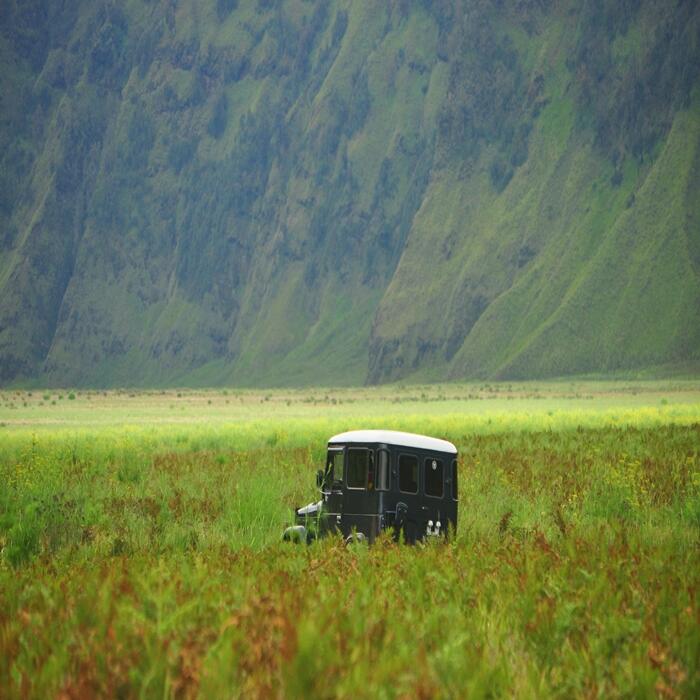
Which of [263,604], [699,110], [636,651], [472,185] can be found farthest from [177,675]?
[472,185]

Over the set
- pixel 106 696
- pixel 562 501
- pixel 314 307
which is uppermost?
pixel 314 307

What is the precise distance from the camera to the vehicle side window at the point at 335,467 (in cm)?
1736

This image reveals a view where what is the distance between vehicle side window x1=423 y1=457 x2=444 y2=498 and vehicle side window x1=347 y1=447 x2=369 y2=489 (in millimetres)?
960

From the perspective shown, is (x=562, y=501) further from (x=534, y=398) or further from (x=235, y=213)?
(x=235, y=213)

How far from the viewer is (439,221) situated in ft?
489

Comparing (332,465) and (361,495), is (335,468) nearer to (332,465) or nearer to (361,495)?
(332,465)

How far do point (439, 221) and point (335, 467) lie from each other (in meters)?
133

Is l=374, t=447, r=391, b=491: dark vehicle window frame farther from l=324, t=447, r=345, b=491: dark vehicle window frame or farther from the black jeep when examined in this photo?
l=324, t=447, r=345, b=491: dark vehicle window frame

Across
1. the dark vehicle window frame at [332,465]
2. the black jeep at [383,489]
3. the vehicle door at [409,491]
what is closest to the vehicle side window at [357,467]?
the black jeep at [383,489]

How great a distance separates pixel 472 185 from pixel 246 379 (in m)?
46.1

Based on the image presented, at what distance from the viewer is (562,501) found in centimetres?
2009

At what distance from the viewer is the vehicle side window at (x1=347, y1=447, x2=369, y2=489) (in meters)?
17.0

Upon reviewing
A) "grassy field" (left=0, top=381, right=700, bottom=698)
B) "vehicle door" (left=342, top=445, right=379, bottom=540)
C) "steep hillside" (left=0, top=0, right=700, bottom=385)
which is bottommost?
"grassy field" (left=0, top=381, right=700, bottom=698)

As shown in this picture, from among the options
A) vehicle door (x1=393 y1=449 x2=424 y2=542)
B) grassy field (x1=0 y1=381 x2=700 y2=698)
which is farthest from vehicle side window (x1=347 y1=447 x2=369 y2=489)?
grassy field (x1=0 y1=381 x2=700 y2=698)
